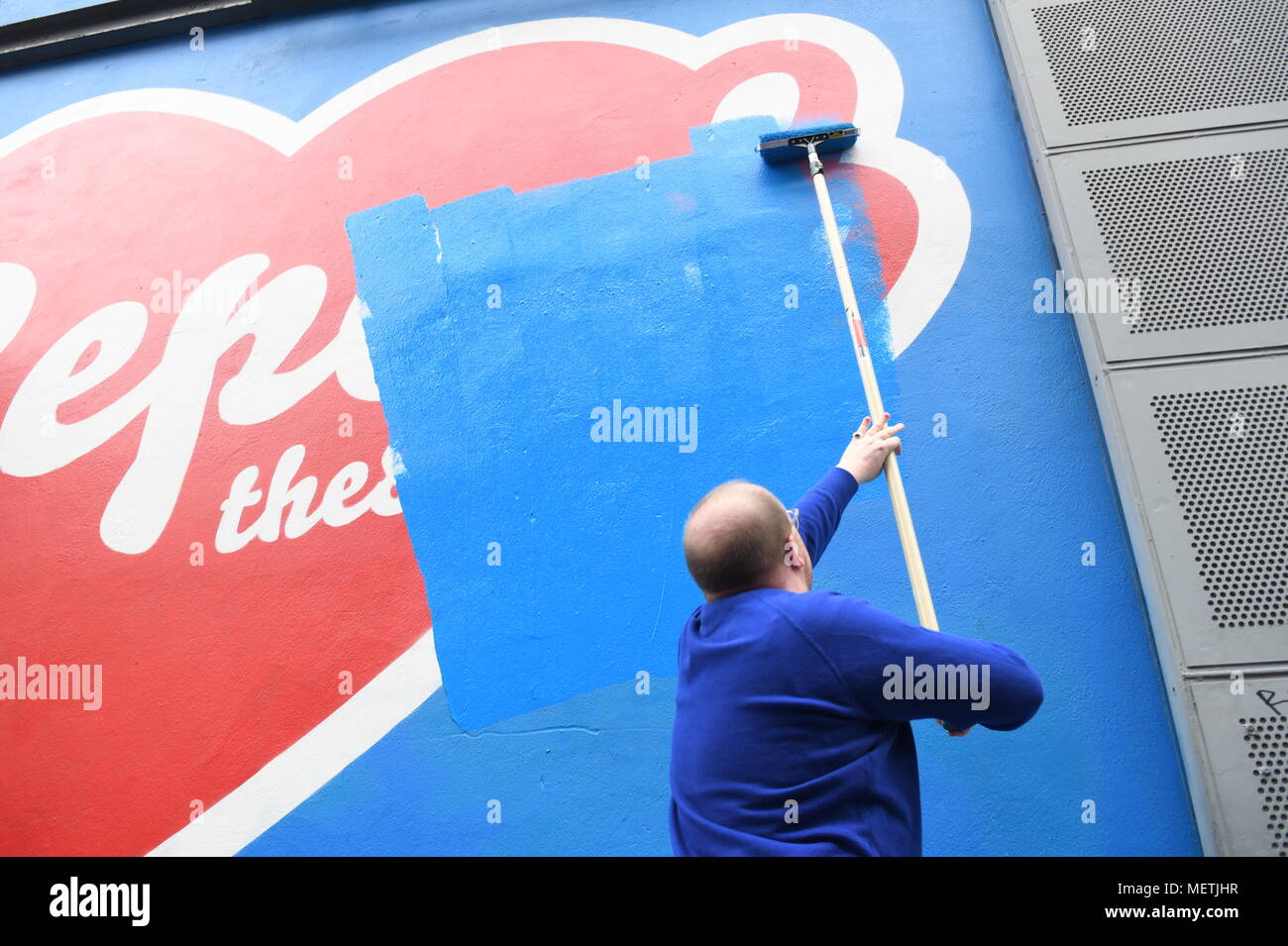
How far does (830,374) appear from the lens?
10.7 feet

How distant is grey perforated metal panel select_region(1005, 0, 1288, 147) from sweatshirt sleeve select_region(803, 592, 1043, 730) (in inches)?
95.2

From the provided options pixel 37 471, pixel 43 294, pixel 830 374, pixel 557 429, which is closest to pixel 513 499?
pixel 557 429

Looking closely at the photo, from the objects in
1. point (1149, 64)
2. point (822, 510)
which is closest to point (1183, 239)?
point (1149, 64)

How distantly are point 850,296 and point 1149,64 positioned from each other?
1.67 m

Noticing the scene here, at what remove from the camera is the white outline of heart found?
10.3 ft

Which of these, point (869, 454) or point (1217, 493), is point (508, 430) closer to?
point (869, 454)

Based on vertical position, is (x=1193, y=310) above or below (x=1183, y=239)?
below

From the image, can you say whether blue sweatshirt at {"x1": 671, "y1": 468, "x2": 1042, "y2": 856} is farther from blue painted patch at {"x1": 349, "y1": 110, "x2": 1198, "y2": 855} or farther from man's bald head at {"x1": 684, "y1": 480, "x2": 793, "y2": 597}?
blue painted patch at {"x1": 349, "y1": 110, "x2": 1198, "y2": 855}

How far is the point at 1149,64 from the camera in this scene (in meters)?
3.33

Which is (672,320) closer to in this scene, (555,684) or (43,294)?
(555,684)

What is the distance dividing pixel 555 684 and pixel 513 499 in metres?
0.72
